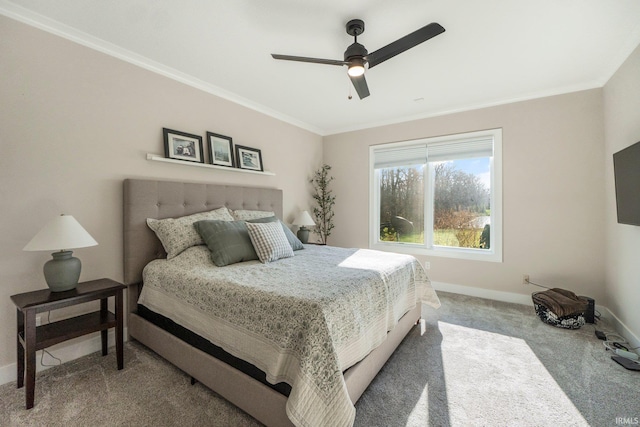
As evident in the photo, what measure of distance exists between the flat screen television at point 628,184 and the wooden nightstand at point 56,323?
13.0 ft

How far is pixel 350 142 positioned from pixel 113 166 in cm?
341

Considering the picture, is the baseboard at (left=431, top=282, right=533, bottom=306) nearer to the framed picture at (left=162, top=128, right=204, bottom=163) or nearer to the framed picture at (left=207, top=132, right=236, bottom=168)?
the framed picture at (left=207, top=132, right=236, bottom=168)

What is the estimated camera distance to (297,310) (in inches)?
52.7

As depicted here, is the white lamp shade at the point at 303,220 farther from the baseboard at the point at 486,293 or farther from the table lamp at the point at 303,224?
the baseboard at the point at 486,293

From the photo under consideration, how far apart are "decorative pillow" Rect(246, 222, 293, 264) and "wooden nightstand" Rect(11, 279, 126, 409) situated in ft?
3.51

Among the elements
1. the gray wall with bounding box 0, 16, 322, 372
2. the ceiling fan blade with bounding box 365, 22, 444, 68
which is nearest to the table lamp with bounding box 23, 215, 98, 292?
the gray wall with bounding box 0, 16, 322, 372

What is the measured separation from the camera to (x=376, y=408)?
1568 mm

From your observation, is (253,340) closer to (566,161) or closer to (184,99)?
(184,99)

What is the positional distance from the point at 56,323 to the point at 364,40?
3.22 m

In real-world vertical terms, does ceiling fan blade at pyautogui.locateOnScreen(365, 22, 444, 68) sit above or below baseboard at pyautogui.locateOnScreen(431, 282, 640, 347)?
above

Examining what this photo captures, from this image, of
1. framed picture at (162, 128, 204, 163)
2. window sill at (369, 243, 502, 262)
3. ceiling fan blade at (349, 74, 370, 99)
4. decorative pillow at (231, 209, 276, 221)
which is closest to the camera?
ceiling fan blade at (349, 74, 370, 99)

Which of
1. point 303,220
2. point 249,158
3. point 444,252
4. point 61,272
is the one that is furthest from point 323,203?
point 61,272

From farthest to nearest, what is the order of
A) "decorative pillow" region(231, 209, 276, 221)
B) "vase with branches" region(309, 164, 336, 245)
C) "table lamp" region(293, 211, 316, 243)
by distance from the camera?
"vase with branches" region(309, 164, 336, 245) < "table lamp" region(293, 211, 316, 243) < "decorative pillow" region(231, 209, 276, 221)

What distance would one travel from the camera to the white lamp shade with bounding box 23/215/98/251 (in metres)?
1.65
